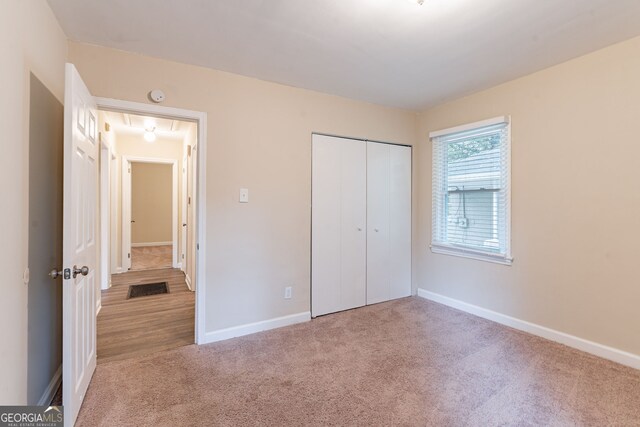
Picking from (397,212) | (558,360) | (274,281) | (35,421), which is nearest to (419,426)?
(558,360)

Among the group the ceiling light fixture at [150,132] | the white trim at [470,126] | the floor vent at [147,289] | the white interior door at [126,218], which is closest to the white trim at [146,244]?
the white interior door at [126,218]

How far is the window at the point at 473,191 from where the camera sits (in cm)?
307

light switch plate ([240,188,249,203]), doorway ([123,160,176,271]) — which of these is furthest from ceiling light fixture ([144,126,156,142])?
doorway ([123,160,176,271])

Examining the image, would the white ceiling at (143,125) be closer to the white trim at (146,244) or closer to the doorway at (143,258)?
the doorway at (143,258)

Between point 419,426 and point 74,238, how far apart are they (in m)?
2.12

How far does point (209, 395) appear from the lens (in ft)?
6.36

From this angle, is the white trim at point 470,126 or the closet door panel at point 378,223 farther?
the closet door panel at point 378,223

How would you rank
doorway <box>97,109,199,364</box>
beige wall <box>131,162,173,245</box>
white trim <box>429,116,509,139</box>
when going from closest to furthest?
doorway <box>97,109,199,364</box>, white trim <box>429,116,509,139</box>, beige wall <box>131,162,173,245</box>

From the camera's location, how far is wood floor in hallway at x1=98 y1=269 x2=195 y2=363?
260cm

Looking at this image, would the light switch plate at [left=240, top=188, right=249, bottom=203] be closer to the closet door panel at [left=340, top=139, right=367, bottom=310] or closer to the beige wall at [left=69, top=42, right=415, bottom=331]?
the beige wall at [left=69, top=42, right=415, bottom=331]

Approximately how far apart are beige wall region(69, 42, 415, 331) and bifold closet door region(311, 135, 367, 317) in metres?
0.12

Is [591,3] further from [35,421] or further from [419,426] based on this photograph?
[35,421]

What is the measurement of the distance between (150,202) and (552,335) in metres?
9.18

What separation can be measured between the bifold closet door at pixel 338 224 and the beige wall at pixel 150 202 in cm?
661
